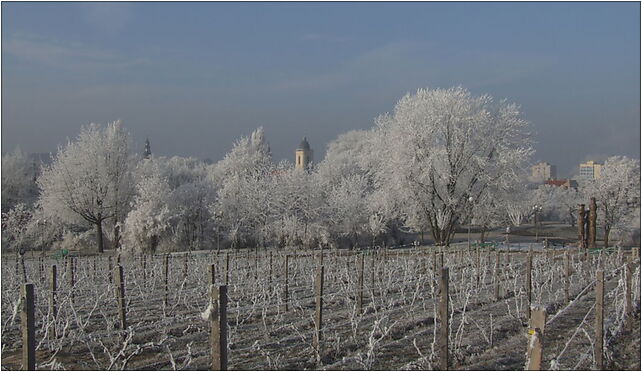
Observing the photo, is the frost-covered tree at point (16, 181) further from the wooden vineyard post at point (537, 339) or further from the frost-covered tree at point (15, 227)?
the wooden vineyard post at point (537, 339)

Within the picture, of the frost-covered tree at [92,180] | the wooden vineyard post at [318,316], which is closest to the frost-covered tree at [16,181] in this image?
the frost-covered tree at [92,180]

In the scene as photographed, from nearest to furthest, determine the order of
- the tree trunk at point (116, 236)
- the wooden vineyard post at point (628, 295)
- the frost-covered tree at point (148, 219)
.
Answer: the wooden vineyard post at point (628, 295) < the frost-covered tree at point (148, 219) < the tree trunk at point (116, 236)

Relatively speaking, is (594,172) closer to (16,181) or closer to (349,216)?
(349,216)

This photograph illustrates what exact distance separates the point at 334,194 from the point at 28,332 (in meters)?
31.4

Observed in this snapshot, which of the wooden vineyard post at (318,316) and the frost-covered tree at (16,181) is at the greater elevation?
the frost-covered tree at (16,181)

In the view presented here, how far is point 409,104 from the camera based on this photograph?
28.2 m

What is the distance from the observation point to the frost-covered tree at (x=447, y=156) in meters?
26.7

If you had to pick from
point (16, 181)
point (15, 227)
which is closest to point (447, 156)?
point (15, 227)

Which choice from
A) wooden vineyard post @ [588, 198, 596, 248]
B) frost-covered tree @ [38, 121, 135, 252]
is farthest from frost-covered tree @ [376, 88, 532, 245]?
frost-covered tree @ [38, 121, 135, 252]

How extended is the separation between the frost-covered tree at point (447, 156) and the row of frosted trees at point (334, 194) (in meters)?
0.05

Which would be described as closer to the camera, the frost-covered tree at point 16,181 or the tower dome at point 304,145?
the frost-covered tree at point 16,181

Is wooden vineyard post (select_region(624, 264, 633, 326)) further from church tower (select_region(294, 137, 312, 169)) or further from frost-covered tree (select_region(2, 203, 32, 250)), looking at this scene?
church tower (select_region(294, 137, 312, 169))

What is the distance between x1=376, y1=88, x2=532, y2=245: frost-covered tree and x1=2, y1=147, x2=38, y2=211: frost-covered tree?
26051 mm

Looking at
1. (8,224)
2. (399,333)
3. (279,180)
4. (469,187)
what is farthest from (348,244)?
(399,333)
